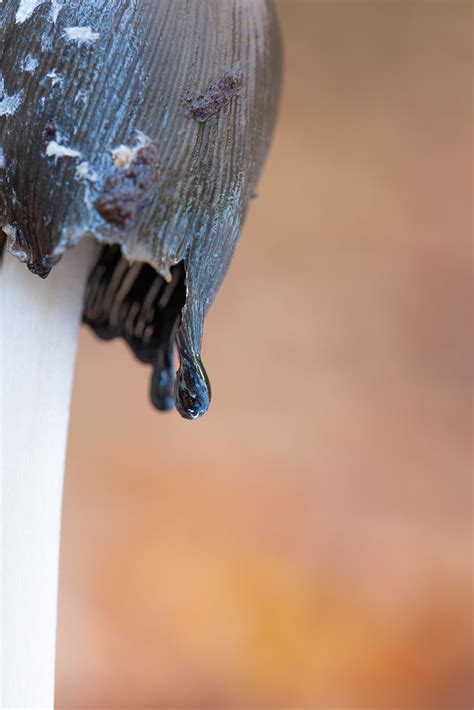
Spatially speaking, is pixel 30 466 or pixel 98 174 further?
pixel 30 466

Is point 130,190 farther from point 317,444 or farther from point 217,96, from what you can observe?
point 317,444

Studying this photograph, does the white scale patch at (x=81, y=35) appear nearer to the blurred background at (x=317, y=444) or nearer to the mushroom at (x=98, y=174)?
the mushroom at (x=98, y=174)

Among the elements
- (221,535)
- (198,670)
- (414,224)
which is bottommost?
(198,670)

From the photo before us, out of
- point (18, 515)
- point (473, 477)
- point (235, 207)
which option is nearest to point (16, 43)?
point (235, 207)

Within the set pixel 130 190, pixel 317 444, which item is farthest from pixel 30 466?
pixel 317 444

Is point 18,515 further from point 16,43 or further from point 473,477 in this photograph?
point 473,477

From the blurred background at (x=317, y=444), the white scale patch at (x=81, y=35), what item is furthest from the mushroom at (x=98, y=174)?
the blurred background at (x=317, y=444)

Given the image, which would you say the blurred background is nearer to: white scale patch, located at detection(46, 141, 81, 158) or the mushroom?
the mushroom
